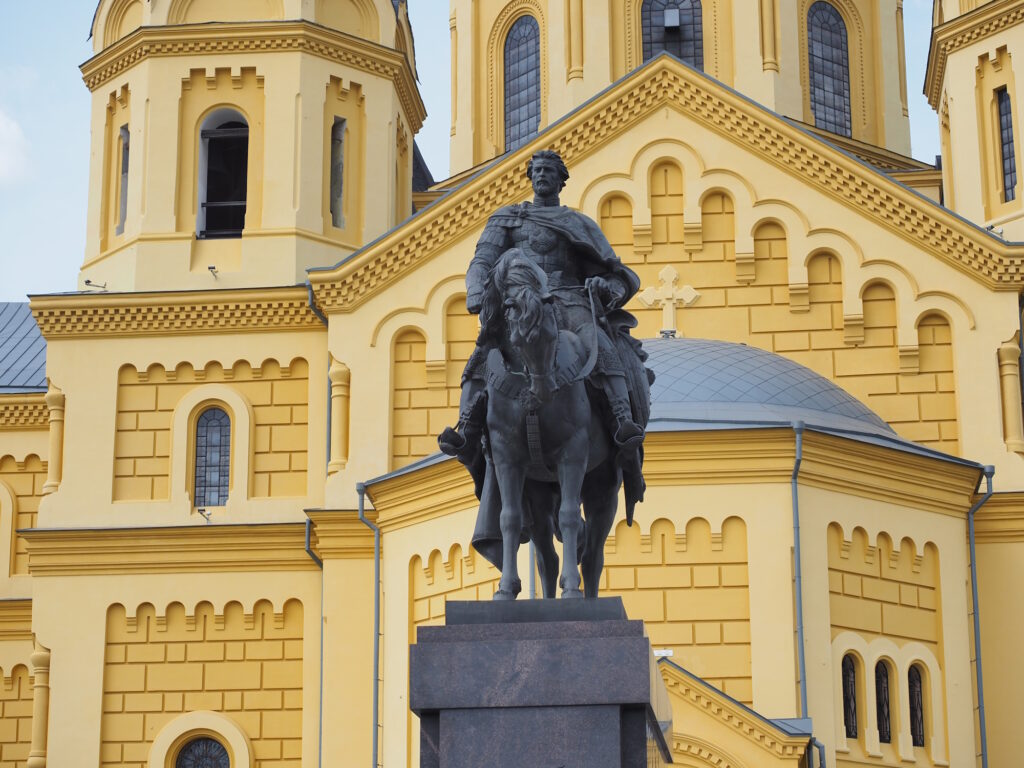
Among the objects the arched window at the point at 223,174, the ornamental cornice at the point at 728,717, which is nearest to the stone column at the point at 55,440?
the arched window at the point at 223,174

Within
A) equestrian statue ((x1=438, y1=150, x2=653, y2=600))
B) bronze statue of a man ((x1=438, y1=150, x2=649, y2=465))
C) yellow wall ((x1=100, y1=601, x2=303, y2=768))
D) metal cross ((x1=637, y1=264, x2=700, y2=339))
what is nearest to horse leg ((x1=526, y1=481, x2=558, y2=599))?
equestrian statue ((x1=438, y1=150, x2=653, y2=600))

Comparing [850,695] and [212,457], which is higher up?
[212,457]

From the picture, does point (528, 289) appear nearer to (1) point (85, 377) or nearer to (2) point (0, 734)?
(1) point (85, 377)

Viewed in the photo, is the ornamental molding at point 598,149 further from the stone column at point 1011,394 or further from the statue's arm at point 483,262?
the statue's arm at point 483,262

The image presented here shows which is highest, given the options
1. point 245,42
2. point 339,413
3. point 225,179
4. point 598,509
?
point 245,42

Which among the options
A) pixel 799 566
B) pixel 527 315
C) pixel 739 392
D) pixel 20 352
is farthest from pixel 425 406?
pixel 527 315

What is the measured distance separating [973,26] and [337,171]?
1005cm

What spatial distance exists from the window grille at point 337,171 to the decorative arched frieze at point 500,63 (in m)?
5.00

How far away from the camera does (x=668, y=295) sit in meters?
28.8

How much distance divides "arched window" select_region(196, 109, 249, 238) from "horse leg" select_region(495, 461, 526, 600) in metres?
18.6

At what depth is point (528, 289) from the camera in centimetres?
1268

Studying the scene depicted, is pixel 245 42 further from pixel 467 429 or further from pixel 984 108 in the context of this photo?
pixel 467 429

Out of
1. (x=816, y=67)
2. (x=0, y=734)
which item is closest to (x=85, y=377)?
(x=0, y=734)

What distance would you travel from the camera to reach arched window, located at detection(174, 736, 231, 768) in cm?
2872
